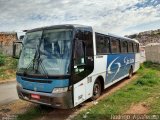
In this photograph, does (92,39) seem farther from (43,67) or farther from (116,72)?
(116,72)

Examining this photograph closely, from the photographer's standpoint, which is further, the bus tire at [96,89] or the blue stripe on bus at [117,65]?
the blue stripe on bus at [117,65]

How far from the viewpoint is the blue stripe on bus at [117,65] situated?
1077 cm

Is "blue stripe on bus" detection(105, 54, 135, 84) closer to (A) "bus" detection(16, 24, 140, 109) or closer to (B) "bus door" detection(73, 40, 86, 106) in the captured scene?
(A) "bus" detection(16, 24, 140, 109)

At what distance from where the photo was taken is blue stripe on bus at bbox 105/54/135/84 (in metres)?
10.8

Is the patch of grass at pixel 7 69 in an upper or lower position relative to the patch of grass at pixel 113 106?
upper

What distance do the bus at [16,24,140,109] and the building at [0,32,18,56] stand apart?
711 inches

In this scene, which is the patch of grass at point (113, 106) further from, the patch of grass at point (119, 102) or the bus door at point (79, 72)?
the bus door at point (79, 72)

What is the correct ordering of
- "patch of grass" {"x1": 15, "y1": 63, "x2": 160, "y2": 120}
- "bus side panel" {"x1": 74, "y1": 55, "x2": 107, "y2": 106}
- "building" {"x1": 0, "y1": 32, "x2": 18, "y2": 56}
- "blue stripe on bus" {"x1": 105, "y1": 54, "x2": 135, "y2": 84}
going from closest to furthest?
"patch of grass" {"x1": 15, "y1": 63, "x2": 160, "y2": 120}
"bus side panel" {"x1": 74, "y1": 55, "x2": 107, "y2": 106}
"blue stripe on bus" {"x1": 105, "y1": 54, "x2": 135, "y2": 84}
"building" {"x1": 0, "y1": 32, "x2": 18, "y2": 56}

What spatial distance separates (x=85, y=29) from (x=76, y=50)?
4.06 ft

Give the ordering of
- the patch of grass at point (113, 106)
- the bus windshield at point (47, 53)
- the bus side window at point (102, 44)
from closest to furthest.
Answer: the bus windshield at point (47, 53) < the patch of grass at point (113, 106) < the bus side window at point (102, 44)

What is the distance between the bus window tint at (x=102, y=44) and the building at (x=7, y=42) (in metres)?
17.0

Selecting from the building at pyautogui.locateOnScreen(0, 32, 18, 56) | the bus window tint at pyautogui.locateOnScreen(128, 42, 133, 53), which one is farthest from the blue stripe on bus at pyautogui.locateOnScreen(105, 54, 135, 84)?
the building at pyautogui.locateOnScreen(0, 32, 18, 56)

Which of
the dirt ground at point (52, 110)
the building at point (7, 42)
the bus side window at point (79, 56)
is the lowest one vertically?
the dirt ground at point (52, 110)

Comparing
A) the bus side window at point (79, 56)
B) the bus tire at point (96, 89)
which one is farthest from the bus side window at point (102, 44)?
the bus side window at point (79, 56)
